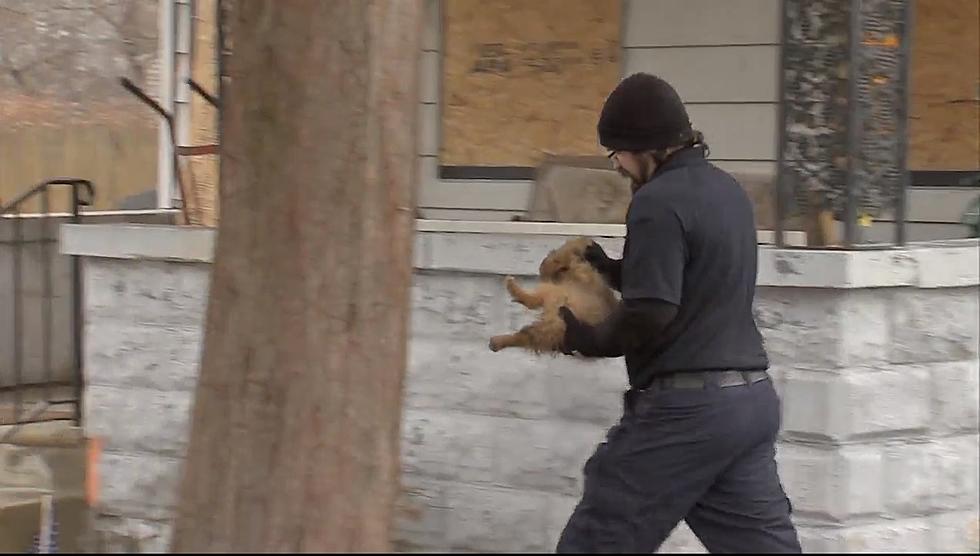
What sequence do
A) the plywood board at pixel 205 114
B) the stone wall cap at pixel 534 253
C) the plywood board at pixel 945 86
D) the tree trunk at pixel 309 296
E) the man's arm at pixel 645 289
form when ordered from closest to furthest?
the tree trunk at pixel 309 296 → the man's arm at pixel 645 289 → the stone wall cap at pixel 534 253 → the plywood board at pixel 205 114 → the plywood board at pixel 945 86

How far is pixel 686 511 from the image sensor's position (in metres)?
4.32

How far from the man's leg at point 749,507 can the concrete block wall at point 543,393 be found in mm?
993

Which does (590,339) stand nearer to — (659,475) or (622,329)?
(622,329)

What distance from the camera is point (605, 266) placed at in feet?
14.9

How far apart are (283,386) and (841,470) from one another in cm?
255

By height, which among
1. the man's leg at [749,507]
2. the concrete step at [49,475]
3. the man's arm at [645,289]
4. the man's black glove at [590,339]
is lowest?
the concrete step at [49,475]

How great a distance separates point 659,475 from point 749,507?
312 mm

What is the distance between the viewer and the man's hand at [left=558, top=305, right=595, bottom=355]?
4188 millimetres

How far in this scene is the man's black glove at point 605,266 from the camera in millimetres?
4523

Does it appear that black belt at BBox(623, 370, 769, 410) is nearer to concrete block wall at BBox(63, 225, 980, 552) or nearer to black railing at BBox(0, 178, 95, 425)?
concrete block wall at BBox(63, 225, 980, 552)

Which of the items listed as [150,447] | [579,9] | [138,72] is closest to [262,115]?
[150,447]

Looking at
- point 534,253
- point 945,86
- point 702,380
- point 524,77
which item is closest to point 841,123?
point 534,253

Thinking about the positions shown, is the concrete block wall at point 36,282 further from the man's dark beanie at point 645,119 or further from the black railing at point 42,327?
the man's dark beanie at point 645,119

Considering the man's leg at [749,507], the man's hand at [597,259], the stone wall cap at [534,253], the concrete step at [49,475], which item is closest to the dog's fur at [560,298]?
the man's hand at [597,259]
